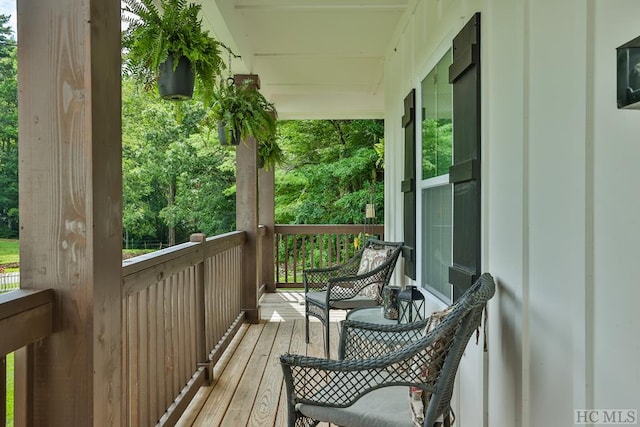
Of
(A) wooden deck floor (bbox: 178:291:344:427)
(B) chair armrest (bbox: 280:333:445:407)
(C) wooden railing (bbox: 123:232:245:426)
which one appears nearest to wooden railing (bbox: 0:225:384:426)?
(C) wooden railing (bbox: 123:232:245:426)

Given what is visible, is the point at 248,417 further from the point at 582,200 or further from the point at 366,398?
the point at 582,200

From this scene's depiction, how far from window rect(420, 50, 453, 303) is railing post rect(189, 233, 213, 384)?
1.57 m

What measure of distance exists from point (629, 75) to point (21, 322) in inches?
59.8

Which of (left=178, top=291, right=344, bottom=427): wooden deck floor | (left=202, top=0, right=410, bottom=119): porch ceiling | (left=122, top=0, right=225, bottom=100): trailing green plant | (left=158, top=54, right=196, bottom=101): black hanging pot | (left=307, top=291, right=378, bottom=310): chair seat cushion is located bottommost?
(left=178, top=291, right=344, bottom=427): wooden deck floor

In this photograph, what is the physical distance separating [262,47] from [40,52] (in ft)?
12.5

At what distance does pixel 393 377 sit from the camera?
162cm

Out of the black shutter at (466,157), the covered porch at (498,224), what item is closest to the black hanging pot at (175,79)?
the covered porch at (498,224)

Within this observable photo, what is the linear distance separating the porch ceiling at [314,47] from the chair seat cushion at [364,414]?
276cm

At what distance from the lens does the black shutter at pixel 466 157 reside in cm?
201

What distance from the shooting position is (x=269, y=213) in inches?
277

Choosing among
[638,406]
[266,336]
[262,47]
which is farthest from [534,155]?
[262,47]

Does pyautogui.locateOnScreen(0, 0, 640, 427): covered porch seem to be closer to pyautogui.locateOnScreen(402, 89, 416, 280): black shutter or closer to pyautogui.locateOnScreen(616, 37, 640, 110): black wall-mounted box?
pyautogui.locateOnScreen(616, 37, 640, 110): black wall-mounted box

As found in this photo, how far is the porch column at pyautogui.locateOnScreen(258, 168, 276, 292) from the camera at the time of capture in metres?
6.89

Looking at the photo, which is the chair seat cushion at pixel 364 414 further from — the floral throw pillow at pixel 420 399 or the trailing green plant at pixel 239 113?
the trailing green plant at pixel 239 113
